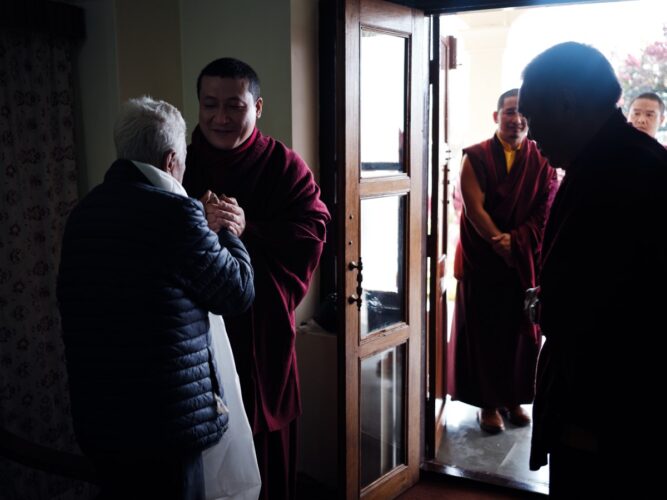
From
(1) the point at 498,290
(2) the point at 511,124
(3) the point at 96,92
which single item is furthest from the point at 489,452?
(3) the point at 96,92

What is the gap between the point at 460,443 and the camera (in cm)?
302

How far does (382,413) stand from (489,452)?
77 centimetres

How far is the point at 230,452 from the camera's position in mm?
1548

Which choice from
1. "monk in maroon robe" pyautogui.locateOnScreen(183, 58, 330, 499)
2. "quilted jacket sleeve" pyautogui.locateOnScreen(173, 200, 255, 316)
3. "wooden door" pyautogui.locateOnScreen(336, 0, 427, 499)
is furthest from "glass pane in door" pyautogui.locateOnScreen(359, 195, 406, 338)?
"quilted jacket sleeve" pyautogui.locateOnScreen(173, 200, 255, 316)

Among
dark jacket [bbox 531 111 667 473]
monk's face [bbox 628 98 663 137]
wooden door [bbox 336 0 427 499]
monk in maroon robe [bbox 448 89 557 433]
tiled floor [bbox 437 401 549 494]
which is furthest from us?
monk's face [bbox 628 98 663 137]

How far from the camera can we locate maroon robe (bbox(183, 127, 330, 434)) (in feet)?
6.01

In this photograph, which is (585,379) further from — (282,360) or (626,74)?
(626,74)

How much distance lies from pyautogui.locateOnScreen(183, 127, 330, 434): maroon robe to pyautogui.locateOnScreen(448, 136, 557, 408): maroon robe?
1447 mm

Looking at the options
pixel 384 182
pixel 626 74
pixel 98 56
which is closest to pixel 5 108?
pixel 98 56

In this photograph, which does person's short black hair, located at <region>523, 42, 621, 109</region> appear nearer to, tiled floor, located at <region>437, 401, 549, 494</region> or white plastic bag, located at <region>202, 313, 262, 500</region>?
white plastic bag, located at <region>202, 313, 262, 500</region>

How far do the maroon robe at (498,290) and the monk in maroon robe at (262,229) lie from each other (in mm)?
1436

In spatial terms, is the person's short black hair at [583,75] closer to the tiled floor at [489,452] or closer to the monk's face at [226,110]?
the monk's face at [226,110]

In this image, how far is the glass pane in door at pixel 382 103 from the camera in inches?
85.9

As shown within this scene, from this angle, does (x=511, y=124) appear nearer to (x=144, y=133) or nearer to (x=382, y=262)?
(x=382, y=262)
